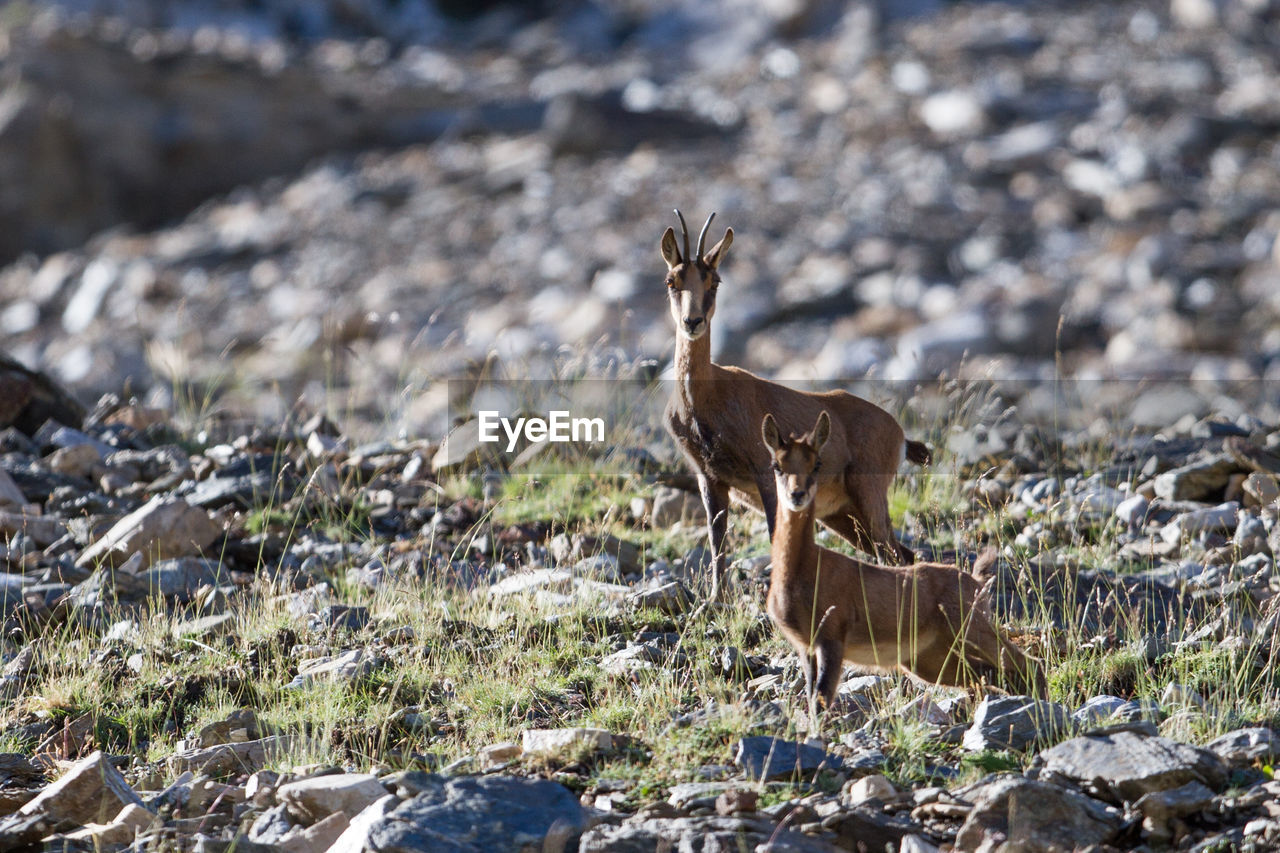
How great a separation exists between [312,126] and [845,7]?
14017 mm

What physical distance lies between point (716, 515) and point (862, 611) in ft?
4.86

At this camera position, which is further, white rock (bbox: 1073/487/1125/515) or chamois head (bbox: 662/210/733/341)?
white rock (bbox: 1073/487/1125/515)

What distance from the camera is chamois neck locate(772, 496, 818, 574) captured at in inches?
197

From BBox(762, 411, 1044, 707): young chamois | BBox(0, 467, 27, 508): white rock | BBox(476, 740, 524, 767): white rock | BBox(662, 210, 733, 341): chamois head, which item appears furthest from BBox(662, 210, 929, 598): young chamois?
BBox(0, 467, 27, 508): white rock

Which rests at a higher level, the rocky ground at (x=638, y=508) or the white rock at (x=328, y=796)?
the rocky ground at (x=638, y=508)

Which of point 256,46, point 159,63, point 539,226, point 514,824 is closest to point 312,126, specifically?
point 159,63

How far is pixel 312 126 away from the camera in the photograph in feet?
110

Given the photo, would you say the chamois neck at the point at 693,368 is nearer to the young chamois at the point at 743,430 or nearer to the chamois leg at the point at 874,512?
the young chamois at the point at 743,430

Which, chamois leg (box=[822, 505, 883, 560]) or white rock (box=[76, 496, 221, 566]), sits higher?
chamois leg (box=[822, 505, 883, 560])

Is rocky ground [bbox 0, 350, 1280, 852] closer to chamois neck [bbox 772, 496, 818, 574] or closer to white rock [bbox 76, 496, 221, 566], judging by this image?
white rock [bbox 76, 496, 221, 566]

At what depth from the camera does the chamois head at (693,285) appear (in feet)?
20.1

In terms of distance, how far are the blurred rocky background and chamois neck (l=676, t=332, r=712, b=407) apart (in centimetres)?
331

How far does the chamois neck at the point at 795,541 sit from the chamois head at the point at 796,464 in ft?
0.30
